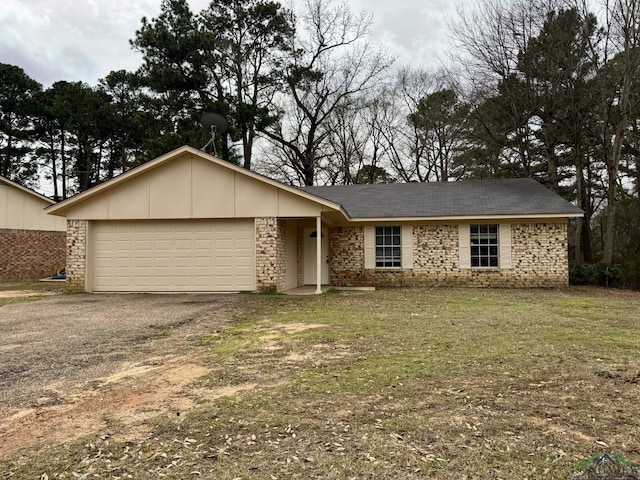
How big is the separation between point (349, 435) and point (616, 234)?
1960 centimetres

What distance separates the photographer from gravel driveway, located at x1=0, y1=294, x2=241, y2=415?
4.33 m

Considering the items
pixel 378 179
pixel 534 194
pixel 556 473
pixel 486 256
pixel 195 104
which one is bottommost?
pixel 556 473

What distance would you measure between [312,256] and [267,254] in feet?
11.4

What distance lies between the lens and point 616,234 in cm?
1855

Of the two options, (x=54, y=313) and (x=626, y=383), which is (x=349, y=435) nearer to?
(x=626, y=383)

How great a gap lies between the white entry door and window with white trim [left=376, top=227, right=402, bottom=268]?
1.69 metres

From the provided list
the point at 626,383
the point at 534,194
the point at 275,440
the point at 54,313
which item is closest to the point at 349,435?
the point at 275,440

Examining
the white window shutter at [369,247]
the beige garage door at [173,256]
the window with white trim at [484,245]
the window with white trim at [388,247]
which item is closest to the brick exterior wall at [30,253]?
the beige garage door at [173,256]

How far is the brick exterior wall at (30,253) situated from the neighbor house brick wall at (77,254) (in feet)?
27.0

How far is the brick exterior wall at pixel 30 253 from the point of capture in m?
18.7

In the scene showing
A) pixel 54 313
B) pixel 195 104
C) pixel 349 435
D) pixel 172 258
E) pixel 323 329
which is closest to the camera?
pixel 349 435

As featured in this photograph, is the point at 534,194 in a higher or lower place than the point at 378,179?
lower

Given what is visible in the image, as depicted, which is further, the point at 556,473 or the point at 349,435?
the point at 349,435

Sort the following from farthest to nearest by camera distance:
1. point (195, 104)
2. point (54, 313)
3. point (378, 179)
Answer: point (378, 179)
point (195, 104)
point (54, 313)
